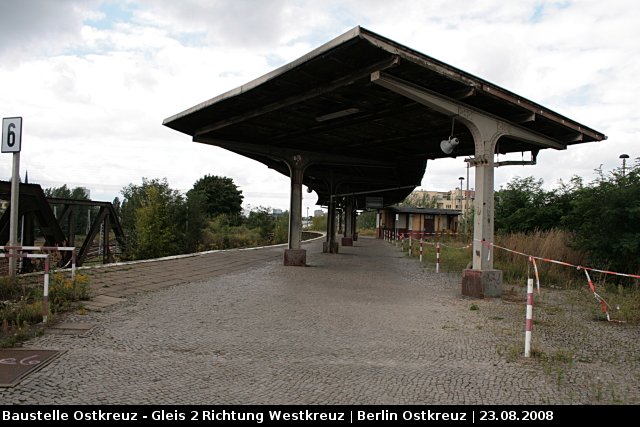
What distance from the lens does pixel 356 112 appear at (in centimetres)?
1279

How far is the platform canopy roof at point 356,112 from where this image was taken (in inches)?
365

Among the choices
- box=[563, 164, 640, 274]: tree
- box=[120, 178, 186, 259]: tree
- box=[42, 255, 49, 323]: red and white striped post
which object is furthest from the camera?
box=[120, 178, 186, 259]: tree

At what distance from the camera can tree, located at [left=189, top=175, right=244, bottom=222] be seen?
65000 mm

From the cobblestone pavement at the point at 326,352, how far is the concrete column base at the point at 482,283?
486 millimetres

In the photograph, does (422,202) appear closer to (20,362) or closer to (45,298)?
(45,298)

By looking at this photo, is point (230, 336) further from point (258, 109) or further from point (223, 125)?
point (223, 125)

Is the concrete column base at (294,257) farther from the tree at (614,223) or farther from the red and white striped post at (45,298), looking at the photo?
the red and white striped post at (45,298)

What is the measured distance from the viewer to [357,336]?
6.49m

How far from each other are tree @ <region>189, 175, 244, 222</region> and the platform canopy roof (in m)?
45.8

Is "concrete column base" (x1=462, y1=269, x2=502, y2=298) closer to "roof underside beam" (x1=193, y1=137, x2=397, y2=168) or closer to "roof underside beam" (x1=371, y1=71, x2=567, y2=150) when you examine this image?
"roof underside beam" (x1=371, y1=71, x2=567, y2=150)

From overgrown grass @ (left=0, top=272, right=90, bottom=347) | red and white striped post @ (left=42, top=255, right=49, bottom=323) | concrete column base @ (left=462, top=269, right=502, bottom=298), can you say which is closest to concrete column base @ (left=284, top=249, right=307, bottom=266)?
concrete column base @ (left=462, top=269, right=502, bottom=298)

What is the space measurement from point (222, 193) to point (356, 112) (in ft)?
182
